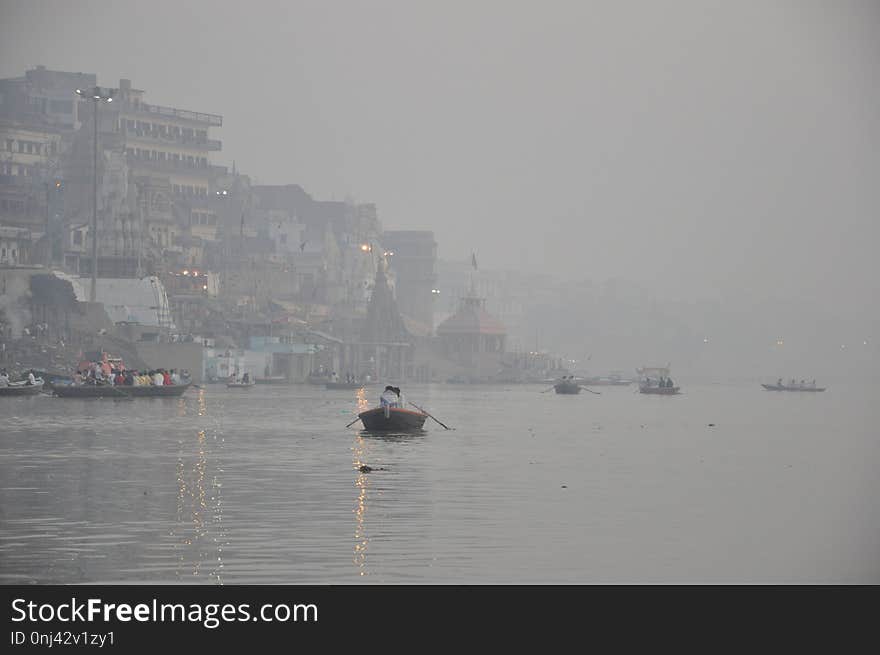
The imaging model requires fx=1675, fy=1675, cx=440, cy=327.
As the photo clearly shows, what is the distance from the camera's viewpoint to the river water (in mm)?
34344

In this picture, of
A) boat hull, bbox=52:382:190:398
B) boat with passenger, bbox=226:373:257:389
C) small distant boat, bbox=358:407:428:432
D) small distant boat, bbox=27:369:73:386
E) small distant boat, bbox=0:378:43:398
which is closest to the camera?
small distant boat, bbox=358:407:428:432

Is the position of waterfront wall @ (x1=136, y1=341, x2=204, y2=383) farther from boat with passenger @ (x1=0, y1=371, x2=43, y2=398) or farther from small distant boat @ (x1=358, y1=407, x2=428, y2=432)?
small distant boat @ (x1=358, y1=407, x2=428, y2=432)

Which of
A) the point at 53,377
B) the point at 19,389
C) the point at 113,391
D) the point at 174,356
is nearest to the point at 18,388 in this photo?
the point at 19,389

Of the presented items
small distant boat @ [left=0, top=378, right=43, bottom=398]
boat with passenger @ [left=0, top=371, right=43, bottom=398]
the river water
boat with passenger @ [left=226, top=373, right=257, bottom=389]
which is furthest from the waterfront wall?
the river water

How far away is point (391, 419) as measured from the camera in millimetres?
81250

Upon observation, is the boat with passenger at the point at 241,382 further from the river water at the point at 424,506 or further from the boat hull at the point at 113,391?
the river water at the point at 424,506

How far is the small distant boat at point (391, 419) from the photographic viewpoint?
265 ft

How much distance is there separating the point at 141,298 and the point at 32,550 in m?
149

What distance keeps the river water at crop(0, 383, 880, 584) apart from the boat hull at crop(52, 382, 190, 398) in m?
32.8

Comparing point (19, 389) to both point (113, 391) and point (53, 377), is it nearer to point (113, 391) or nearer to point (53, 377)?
point (113, 391)

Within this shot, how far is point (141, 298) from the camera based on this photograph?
182000 millimetres

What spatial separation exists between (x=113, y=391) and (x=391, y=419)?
173 feet

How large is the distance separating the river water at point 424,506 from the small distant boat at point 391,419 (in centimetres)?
120

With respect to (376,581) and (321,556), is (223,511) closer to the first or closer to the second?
(321,556)
